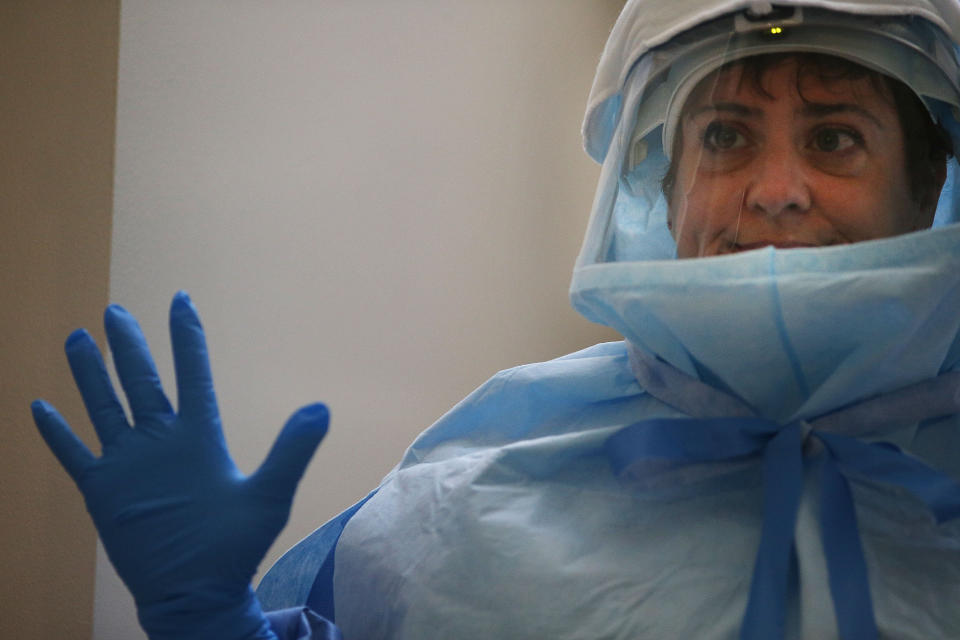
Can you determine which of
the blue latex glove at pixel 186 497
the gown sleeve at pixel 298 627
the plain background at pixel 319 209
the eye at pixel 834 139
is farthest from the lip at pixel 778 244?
the plain background at pixel 319 209

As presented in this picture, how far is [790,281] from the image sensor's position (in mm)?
881

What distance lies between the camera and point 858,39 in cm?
104

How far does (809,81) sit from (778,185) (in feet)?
0.41

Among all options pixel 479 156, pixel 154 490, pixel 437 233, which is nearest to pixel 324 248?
pixel 437 233

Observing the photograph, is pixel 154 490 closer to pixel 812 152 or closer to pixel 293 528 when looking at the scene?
pixel 812 152

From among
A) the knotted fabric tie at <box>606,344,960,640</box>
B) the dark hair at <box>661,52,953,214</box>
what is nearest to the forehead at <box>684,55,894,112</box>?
the dark hair at <box>661,52,953,214</box>

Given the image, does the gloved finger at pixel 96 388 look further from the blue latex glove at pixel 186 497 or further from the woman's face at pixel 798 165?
the woman's face at pixel 798 165

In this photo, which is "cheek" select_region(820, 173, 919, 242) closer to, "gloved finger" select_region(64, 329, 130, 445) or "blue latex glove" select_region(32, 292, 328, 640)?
"blue latex glove" select_region(32, 292, 328, 640)

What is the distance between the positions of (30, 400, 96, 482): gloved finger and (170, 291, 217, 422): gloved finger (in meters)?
0.10

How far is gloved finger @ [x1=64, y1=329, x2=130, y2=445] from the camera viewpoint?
35.0 inches

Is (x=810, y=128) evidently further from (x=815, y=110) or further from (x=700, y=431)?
(x=700, y=431)

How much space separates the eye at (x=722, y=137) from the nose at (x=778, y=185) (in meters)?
Result: 0.04

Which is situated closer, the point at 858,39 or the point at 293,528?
the point at 858,39

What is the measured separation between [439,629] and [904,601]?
0.43 metres
